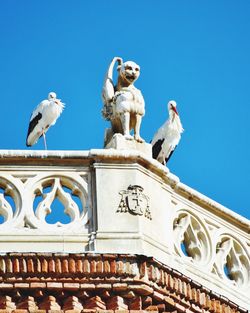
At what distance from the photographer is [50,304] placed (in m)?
21.6

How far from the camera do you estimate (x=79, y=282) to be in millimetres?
21844

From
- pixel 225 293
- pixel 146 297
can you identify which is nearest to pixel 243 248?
pixel 225 293

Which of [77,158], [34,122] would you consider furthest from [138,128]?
[34,122]

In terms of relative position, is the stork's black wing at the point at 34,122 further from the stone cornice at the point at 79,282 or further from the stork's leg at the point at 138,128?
the stone cornice at the point at 79,282

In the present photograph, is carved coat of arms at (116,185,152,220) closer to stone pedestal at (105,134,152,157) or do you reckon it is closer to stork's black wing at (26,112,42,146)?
stone pedestal at (105,134,152,157)

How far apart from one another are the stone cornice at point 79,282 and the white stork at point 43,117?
3.27 metres

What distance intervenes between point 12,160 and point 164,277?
239 cm

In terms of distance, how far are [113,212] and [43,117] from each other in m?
2.94

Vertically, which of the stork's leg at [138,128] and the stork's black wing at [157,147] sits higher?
the stork's black wing at [157,147]

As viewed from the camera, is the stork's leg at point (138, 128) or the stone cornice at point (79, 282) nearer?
the stone cornice at point (79, 282)

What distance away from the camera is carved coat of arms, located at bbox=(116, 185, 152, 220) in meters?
22.5

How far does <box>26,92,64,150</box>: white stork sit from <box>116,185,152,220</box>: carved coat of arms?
2.40 meters

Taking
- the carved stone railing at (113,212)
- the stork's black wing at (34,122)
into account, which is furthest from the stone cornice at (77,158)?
the stork's black wing at (34,122)

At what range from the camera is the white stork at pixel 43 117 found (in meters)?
24.9
